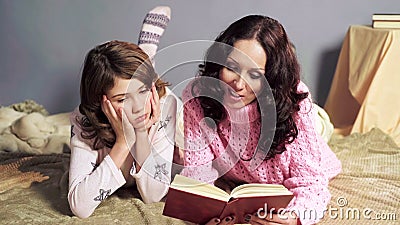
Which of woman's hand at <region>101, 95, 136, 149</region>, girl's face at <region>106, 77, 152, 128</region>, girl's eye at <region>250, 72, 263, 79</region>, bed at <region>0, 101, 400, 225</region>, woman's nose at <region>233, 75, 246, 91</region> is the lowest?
bed at <region>0, 101, 400, 225</region>

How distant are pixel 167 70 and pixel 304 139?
32cm

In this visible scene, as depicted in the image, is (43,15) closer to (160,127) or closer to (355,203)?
(160,127)

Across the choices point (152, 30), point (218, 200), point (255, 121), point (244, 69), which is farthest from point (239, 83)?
point (152, 30)

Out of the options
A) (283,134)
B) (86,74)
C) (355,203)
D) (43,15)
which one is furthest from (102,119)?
(43,15)

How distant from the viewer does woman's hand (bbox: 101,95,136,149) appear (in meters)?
1.18

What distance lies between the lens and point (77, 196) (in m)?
1.18

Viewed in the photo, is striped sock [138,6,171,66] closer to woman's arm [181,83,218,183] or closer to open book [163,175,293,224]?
woman's arm [181,83,218,183]

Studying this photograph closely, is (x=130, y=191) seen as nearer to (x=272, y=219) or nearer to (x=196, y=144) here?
(x=196, y=144)

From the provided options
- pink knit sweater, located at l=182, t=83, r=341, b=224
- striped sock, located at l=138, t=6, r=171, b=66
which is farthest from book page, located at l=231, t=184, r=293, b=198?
striped sock, located at l=138, t=6, r=171, b=66

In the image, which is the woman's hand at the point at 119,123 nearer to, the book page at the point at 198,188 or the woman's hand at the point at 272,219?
the book page at the point at 198,188

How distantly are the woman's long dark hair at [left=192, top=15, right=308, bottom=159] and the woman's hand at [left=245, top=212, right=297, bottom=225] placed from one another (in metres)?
0.16

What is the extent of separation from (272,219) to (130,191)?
404 mm

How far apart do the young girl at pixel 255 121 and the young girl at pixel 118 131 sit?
7cm

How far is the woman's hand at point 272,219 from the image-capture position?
3.59 feet
